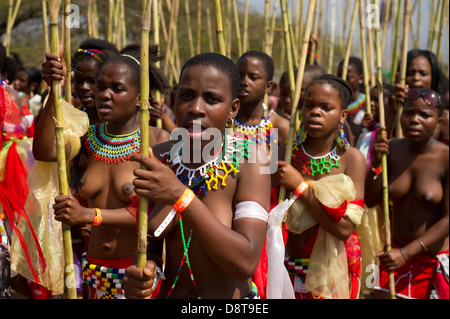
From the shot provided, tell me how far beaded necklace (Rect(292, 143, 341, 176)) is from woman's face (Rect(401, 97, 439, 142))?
69cm

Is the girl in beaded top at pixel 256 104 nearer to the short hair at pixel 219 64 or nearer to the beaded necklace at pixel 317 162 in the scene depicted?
the beaded necklace at pixel 317 162

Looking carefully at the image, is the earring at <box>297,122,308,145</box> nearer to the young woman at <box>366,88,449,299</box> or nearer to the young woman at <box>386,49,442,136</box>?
Result: the young woman at <box>366,88,449,299</box>

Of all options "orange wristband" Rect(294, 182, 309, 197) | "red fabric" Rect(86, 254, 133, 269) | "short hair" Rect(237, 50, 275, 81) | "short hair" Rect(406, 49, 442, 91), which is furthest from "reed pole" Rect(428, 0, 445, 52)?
"red fabric" Rect(86, 254, 133, 269)

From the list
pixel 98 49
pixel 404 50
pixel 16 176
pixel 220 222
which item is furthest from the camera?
pixel 98 49

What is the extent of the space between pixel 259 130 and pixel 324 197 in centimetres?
111

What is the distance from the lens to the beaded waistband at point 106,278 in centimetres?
237

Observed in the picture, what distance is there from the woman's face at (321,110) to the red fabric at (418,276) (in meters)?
1.00

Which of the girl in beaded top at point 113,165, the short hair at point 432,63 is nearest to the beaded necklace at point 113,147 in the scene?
the girl in beaded top at point 113,165

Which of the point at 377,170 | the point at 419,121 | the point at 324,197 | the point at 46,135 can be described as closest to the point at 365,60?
the point at 419,121

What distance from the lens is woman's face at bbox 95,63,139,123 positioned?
7.85 ft

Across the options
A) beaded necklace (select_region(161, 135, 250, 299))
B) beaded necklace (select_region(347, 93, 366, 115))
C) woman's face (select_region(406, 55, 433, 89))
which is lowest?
beaded necklace (select_region(347, 93, 366, 115))

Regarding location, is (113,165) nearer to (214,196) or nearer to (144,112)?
(214,196)

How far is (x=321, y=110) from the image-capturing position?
2.45 m
